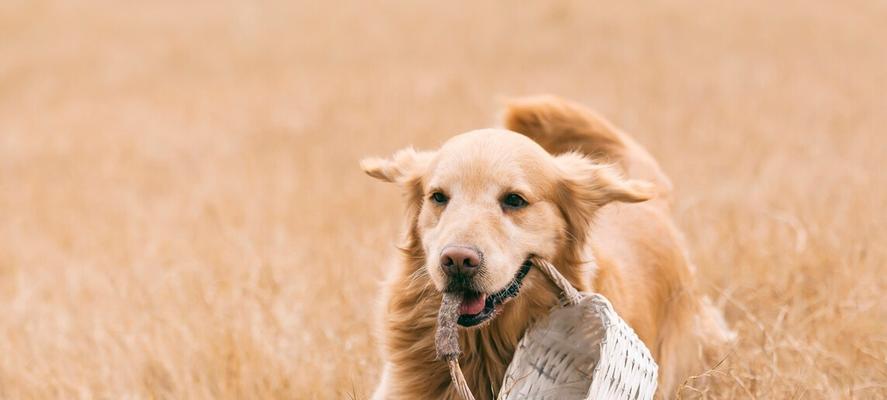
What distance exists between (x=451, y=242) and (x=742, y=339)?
1644 mm

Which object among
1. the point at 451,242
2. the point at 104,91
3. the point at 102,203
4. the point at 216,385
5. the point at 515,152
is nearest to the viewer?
the point at 451,242

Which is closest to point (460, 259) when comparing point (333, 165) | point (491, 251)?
point (491, 251)

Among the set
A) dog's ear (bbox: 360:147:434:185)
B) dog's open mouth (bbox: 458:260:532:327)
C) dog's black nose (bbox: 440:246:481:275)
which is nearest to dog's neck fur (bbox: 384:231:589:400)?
dog's open mouth (bbox: 458:260:532:327)

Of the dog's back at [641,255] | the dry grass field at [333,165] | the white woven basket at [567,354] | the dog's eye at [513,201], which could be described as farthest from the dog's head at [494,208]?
the dry grass field at [333,165]

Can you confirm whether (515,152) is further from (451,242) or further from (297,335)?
(297,335)

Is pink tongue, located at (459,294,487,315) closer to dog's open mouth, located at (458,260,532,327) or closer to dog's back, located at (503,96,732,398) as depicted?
dog's open mouth, located at (458,260,532,327)

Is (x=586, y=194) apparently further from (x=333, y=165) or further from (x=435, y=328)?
(x=333, y=165)

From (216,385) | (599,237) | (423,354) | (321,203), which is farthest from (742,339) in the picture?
(321,203)

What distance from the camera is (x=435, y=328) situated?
305 cm

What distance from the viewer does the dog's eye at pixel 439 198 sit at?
2.92 metres

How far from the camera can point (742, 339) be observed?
3689mm

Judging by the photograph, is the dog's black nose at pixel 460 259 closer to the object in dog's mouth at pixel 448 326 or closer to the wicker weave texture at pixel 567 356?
the object in dog's mouth at pixel 448 326

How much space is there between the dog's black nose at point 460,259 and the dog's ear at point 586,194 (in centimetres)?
57

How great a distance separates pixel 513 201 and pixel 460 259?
0.38 metres
